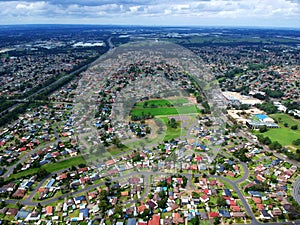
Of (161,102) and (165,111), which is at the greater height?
(161,102)

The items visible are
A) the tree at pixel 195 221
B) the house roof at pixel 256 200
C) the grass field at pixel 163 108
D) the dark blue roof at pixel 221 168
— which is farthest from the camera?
the grass field at pixel 163 108

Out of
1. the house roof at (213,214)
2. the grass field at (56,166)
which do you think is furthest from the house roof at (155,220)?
the grass field at (56,166)

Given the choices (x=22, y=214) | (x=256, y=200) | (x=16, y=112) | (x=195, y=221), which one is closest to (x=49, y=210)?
(x=22, y=214)

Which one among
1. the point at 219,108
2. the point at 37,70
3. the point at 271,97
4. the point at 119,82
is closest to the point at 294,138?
the point at 219,108

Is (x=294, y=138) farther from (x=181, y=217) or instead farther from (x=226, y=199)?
(x=181, y=217)

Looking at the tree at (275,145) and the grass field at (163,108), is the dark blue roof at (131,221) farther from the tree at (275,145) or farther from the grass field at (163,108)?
the grass field at (163,108)

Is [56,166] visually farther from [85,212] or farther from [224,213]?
[224,213]
